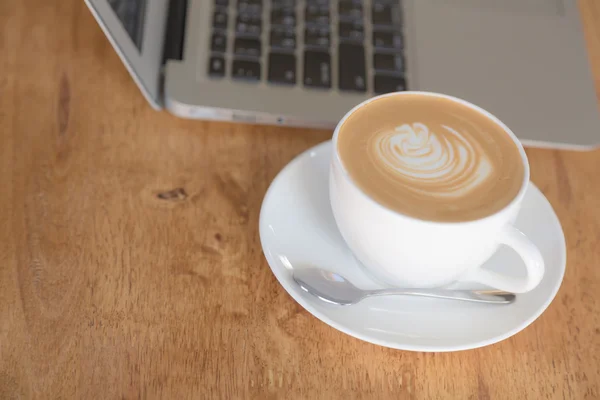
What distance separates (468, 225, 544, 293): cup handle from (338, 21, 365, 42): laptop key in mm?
302

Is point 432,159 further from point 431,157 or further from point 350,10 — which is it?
point 350,10

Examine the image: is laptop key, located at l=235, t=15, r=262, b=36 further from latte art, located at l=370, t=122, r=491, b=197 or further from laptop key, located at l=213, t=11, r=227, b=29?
latte art, located at l=370, t=122, r=491, b=197

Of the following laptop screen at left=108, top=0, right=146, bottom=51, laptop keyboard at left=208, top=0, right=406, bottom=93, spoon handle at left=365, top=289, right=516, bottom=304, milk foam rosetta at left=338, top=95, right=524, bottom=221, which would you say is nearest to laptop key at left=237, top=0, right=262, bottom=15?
laptop keyboard at left=208, top=0, right=406, bottom=93

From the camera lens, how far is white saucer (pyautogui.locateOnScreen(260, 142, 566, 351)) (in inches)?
16.4

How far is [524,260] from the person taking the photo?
40cm

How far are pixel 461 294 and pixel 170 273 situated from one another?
0.23m

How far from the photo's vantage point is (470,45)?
2.07 ft

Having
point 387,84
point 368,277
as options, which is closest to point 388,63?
point 387,84

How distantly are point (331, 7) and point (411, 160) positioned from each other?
0.29 m

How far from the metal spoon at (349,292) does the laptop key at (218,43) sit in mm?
255

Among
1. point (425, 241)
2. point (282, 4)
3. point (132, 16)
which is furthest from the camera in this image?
point (282, 4)

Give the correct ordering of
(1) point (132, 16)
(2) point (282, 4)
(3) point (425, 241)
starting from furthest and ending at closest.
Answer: (2) point (282, 4) → (1) point (132, 16) → (3) point (425, 241)

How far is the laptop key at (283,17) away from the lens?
61cm

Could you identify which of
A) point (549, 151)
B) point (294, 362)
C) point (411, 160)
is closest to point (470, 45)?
point (549, 151)
